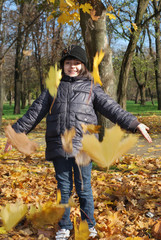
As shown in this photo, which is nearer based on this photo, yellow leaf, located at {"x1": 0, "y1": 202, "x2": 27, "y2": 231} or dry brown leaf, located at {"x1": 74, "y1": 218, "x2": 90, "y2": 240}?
yellow leaf, located at {"x1": 0, "y1": 202, "x2": 27, "y2": 231}

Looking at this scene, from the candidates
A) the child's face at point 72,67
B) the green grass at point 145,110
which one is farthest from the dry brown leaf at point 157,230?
the green grass at point 145,110

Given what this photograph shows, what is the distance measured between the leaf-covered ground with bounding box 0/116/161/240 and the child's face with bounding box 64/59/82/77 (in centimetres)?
71

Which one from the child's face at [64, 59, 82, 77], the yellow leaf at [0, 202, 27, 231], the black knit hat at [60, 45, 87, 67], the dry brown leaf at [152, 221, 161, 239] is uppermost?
the black knit hat at [60, 45, 87, 67]

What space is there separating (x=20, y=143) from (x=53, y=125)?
841mm

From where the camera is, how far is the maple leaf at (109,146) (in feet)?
2.55

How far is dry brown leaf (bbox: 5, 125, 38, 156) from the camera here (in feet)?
3.24

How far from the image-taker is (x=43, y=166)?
4.46m

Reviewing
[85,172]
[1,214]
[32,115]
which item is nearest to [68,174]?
[85,172]

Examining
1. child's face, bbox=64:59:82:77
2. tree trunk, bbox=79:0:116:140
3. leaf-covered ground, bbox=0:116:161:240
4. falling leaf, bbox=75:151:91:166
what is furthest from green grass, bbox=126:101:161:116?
falling leaf, bbox=75:151:91:166

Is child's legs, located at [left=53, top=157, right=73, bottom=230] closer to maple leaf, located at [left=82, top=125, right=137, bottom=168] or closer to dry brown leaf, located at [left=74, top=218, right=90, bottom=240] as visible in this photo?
dry brown leaf, located at [left=74, top=218, right=90, bottom=240]

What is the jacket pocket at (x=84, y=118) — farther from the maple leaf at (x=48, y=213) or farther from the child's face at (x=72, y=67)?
the maple leaf at (x=48, y=213)

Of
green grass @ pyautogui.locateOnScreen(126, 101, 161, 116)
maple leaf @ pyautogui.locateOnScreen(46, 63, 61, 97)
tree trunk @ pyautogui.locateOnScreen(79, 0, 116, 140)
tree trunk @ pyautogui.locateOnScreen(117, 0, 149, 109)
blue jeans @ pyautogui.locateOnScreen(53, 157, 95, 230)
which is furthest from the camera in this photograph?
green grass @ pyautogui.locateOnScreen(126, 101, 161, 116)

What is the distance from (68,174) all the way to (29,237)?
30.0 inches

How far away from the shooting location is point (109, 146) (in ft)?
2.55
